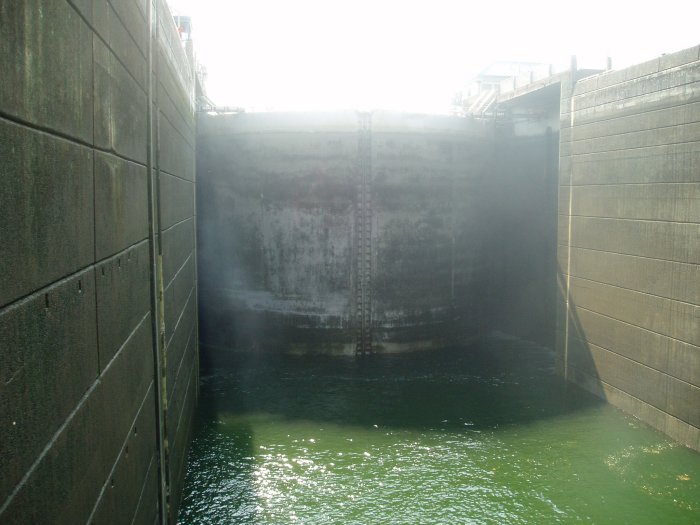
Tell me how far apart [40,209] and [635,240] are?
8.86m

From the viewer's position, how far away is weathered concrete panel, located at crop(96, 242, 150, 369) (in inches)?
120

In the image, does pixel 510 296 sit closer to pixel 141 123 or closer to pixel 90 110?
pixel 141 123

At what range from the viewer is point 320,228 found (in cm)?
1271

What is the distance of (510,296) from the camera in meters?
15.3

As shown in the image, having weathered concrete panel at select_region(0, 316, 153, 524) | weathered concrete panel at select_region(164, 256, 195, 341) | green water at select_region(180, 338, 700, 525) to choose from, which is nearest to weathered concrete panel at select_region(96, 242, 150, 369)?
weathered concrete panel at select_region(0, 316, 153, 524)

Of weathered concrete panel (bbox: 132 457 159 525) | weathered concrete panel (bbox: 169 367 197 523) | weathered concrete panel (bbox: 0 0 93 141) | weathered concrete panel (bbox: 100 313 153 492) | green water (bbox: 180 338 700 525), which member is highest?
weathered concrete panel (bbox: 0 0 93 141)

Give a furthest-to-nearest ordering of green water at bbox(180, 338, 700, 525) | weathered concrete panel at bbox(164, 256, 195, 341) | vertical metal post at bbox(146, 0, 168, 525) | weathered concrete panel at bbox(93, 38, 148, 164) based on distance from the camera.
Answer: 1. green water at bbox(180, 338, 700, 525)
2. weathered concrete panel at bbox(164, 256, 195, 341)
3. vertical metal post at bbox(146, 0, 168, 525)
4. weathered concrete panel at bbox(93, 38, 148, 164)

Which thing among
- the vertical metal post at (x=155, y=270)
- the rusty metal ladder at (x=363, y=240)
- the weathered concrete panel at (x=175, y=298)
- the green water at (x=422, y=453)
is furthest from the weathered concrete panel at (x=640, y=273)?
the vertical metal post at (x=155, y=270)

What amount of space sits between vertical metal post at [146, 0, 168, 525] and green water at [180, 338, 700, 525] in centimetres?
167

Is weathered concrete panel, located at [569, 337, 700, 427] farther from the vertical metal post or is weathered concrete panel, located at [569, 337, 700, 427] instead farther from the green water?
the vertical metal post

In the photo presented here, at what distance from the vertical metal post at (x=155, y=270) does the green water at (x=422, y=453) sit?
1666mm

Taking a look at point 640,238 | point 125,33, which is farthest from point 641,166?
point 125,33

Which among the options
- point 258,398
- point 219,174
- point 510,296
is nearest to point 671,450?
point 258,398

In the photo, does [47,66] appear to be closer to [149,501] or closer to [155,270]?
[155,270]
